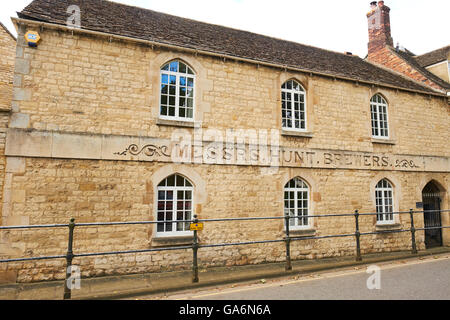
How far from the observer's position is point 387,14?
14609 millimetres

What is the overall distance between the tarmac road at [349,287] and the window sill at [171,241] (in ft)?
6.68

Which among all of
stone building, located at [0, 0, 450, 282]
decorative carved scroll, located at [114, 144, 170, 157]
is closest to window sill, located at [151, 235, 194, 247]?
stone building, located at [0, 0, 450, 282]

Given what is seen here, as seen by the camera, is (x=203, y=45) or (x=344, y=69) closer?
(x=203, y=45)

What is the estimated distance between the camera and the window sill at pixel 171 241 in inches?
278

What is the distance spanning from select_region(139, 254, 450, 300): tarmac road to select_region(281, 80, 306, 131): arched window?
4.63 metres

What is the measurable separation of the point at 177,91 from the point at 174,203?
124 inches

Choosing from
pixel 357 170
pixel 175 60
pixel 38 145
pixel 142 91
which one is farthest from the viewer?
pixel 357 170

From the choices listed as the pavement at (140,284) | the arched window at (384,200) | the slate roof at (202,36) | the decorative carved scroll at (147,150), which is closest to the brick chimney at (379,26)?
the slate roof at (202,36)

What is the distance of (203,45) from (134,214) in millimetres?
5367

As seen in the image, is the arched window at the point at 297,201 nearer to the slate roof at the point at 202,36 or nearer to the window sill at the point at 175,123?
the window sill at the point at 175,123

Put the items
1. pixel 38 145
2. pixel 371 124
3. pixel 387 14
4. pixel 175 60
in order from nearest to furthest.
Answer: pixel 38 145 → pixel 175 60 → pixel 371 124 → pixel 387 14
